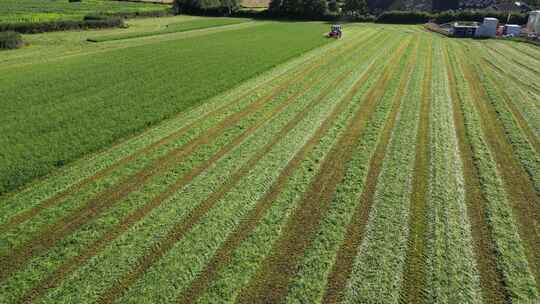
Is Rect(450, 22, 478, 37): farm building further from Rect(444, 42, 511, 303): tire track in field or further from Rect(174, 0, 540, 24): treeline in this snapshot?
Rect(444, 42, 511, 303): tire track in field

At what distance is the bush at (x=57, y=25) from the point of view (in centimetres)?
4100

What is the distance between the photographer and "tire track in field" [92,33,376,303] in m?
5.86

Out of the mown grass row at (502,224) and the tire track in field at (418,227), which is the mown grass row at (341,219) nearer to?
the tire track in field at (418,227)

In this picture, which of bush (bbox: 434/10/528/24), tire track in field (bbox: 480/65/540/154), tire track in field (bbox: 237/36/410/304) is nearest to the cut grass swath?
tire track in field (bbox: 237/36/410/304)

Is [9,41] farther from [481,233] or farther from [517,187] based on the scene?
[517,187]

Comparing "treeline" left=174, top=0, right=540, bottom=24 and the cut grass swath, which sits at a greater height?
"treeline" left=174, top=0, right=540, bottom=24

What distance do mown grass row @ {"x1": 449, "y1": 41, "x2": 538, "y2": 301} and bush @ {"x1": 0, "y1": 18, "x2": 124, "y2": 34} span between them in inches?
1994

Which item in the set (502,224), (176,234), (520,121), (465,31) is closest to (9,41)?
(176,234)

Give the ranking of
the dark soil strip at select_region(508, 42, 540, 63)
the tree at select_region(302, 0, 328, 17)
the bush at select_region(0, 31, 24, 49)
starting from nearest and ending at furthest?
the dark soil strip at select_region(508, 42, 540, 63) → the bush at select_region(0, 31, 24, 49) → the tree at select_region(302, 0, 328, 17)

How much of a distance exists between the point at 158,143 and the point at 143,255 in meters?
5.82

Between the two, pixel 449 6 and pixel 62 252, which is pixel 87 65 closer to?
pixel 62 252

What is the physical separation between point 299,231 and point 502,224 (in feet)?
15.4

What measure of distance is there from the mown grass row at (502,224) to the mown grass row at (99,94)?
1178 cm

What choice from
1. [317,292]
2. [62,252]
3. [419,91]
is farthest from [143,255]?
[419,91]
